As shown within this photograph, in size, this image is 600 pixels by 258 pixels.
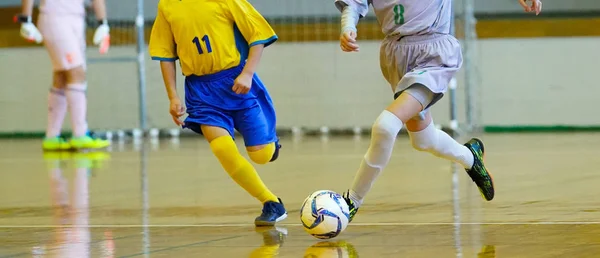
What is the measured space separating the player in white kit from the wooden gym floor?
29 centimetres

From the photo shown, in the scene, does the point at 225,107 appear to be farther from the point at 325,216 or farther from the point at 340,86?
the point at 340,86

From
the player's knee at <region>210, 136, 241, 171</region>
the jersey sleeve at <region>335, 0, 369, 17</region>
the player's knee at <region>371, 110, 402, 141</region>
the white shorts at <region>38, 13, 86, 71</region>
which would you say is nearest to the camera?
the player's knee at <region>371, 110, 402, 141</region>

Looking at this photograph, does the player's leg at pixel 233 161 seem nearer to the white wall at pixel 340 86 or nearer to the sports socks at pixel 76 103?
the sports socks at pixel 76 103

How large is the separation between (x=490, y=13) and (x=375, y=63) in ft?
5.10

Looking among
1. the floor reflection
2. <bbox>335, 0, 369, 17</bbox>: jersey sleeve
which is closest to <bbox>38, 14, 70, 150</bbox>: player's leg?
the floor reflection

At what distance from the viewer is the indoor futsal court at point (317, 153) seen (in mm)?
4453

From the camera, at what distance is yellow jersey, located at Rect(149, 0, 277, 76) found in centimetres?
525

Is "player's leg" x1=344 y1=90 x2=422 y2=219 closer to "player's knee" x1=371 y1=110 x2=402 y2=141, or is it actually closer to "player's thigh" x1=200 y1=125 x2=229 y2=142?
"player's knee" x1=371 y1=110 x2=402 y2=141

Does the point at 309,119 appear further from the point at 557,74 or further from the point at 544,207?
the point at 544,207

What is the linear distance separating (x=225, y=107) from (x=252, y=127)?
17cm

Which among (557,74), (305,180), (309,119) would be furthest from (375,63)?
(305,180)

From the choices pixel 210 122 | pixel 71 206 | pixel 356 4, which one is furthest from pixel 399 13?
pixel 71 206

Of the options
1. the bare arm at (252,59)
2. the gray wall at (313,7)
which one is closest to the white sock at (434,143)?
the bare arm at (252,59)

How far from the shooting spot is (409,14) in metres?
5.04
